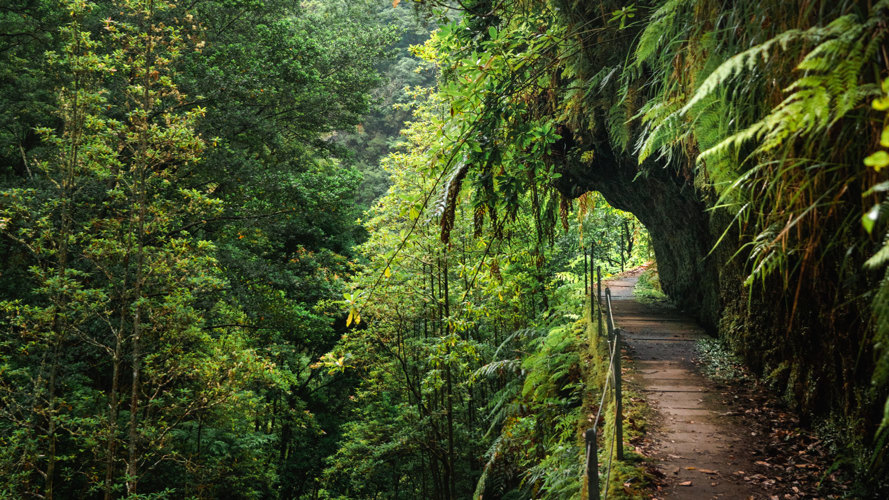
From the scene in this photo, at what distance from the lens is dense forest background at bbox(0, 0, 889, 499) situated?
2.84 m

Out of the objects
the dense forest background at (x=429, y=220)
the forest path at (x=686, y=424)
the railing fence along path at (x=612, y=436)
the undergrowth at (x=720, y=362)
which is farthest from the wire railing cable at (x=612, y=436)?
the undergrowth at (x=720, y=362)

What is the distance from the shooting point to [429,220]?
4340 mm

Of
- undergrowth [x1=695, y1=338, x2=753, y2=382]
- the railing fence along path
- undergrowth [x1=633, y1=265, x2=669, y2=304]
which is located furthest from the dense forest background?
undergrowth [x1=633, y1=265, x2=669, y2=304]

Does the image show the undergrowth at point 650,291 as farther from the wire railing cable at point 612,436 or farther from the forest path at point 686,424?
the wire railing cable at point 612,436

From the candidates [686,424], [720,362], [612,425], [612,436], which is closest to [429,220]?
[612,436]

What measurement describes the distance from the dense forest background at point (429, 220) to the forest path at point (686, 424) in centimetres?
67

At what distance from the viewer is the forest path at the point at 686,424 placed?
14.0 ft

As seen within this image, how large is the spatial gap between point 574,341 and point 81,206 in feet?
34.8

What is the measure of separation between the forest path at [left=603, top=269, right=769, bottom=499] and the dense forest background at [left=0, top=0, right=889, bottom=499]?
0.67 m

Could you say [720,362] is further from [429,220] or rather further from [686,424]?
[429,220]

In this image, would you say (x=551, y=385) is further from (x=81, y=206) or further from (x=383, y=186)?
(x=383, y=186)

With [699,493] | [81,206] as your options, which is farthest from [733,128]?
[81,206]

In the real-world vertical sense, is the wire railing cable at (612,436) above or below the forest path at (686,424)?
above

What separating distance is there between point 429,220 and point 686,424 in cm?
357
